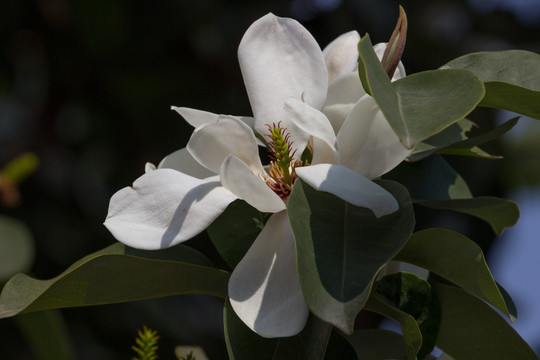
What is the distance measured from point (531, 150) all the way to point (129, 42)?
1.39m

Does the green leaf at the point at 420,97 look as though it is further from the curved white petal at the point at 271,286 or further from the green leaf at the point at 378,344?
the green leaf at the point at 378,344

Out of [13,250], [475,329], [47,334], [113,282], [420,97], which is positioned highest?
[420,97]

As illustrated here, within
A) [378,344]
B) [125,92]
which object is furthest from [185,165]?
[125,92]

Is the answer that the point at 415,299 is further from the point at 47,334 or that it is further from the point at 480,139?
the point at 47,334

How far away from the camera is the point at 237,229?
1.98 ft

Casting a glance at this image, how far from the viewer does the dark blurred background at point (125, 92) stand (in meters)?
2.01

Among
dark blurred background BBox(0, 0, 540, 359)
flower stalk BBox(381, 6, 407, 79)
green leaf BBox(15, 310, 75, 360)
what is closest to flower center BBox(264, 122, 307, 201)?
flower stalk BBox(381, 6, 407, 79)

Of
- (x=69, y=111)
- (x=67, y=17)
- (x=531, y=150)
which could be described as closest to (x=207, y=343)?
(x=69, y=111)

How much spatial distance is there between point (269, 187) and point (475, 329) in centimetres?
22

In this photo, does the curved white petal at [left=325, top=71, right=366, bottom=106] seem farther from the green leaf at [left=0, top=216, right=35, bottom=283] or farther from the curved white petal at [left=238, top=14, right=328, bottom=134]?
the green leaf at [left=0, top=216, right=35, bottom=283]

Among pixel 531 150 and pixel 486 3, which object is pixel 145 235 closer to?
pixel 486 3

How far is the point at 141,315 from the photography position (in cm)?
198

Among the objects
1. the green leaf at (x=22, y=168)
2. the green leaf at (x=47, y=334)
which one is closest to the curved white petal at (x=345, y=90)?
the green leaf at (x=22, y=168)

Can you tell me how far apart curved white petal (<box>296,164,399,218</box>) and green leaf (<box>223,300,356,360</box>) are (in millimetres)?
113
